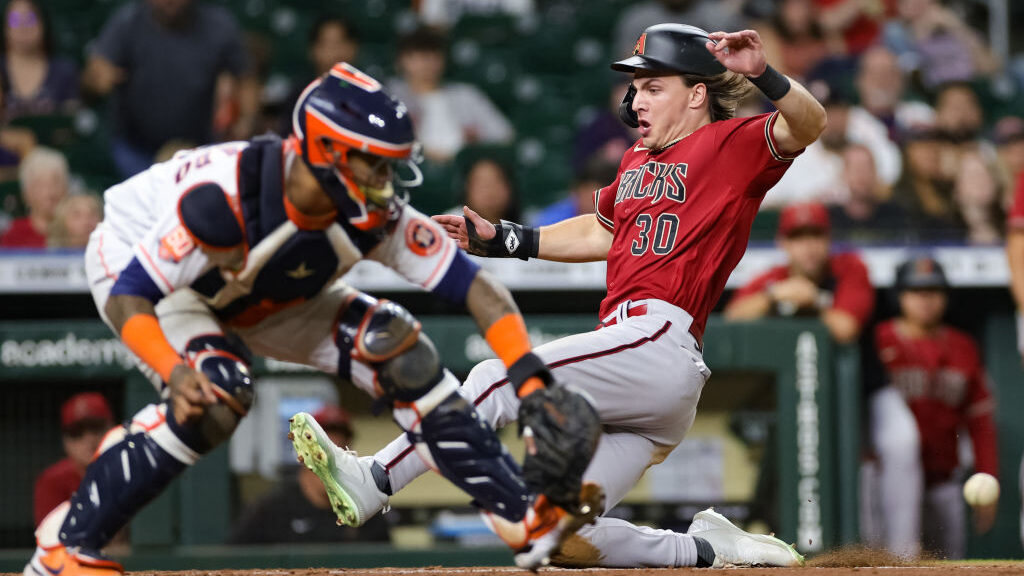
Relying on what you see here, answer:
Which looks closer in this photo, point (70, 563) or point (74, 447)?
point (70, 563)

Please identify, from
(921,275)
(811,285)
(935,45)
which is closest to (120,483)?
(811,285)

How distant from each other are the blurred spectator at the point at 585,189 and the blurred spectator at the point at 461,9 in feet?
8.08

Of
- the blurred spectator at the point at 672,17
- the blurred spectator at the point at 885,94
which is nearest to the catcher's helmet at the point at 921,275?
the blurred spectator at the point at 885,94

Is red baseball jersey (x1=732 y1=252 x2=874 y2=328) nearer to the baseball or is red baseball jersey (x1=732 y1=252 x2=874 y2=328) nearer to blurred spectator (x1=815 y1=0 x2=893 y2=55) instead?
the baseball

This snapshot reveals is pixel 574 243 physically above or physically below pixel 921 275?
above

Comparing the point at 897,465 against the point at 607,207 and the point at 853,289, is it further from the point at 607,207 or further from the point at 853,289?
the point at 607,207

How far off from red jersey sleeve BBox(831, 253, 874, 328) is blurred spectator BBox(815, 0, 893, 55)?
310 centimetres

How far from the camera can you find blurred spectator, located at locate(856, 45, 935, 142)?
8398mm

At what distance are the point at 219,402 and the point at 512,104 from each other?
6.16 m

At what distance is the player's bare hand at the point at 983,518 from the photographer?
22.0ft

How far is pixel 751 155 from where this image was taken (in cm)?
400

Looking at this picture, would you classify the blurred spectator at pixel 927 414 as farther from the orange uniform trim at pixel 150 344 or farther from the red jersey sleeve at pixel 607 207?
the orange uniform trim at pixel 150 344

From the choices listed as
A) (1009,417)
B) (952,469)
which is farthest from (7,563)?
(1009,417)

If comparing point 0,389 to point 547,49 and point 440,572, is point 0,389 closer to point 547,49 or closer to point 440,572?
point 440,572
